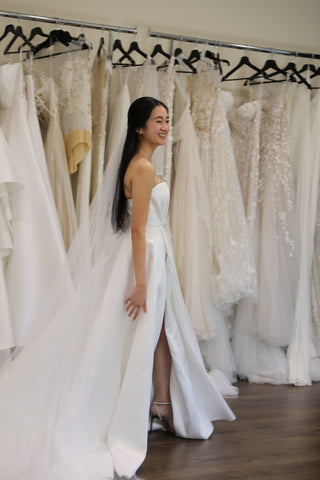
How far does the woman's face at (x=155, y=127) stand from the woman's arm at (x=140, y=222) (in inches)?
6.2

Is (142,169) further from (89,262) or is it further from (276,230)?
(276,230)

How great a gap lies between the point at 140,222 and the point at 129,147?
382 mm

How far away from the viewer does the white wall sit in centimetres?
335

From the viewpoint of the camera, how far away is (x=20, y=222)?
2746mm

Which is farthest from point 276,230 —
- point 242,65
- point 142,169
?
point 142,169

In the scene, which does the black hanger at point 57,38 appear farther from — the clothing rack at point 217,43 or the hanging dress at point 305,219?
the hanging dress at point 305,219

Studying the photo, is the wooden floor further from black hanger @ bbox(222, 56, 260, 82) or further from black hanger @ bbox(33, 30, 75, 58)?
black hanger @ bbox(33, 30, 75, 58)

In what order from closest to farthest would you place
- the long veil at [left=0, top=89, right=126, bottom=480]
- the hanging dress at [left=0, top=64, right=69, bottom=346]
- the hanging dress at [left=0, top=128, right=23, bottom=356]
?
1. the long veil at [left=0, top=89, right=126, bottom=480]
2. the hanging dress at [left=0, top=128, right=23, bottom=356]
3. the hanging dress at [left=0, top=64, right=69, bottom=346]

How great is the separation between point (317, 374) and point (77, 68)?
2.54m

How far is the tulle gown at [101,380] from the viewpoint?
1.86m

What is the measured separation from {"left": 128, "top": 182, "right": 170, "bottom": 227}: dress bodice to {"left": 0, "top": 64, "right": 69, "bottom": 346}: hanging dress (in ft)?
2.23

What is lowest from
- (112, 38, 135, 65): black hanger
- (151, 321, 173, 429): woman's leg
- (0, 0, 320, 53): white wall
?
(151, 321, 173, 429): woman's leg

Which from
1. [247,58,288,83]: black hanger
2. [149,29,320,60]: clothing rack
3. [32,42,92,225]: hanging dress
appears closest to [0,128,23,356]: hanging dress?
[32,42,92,225]: hanging dress

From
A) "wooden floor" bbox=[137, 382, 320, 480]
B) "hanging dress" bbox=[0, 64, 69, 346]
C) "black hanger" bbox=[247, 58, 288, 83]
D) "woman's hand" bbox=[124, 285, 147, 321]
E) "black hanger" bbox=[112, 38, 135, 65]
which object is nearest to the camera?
"wooden floor" bbox=[137, 382, 320, 480]
